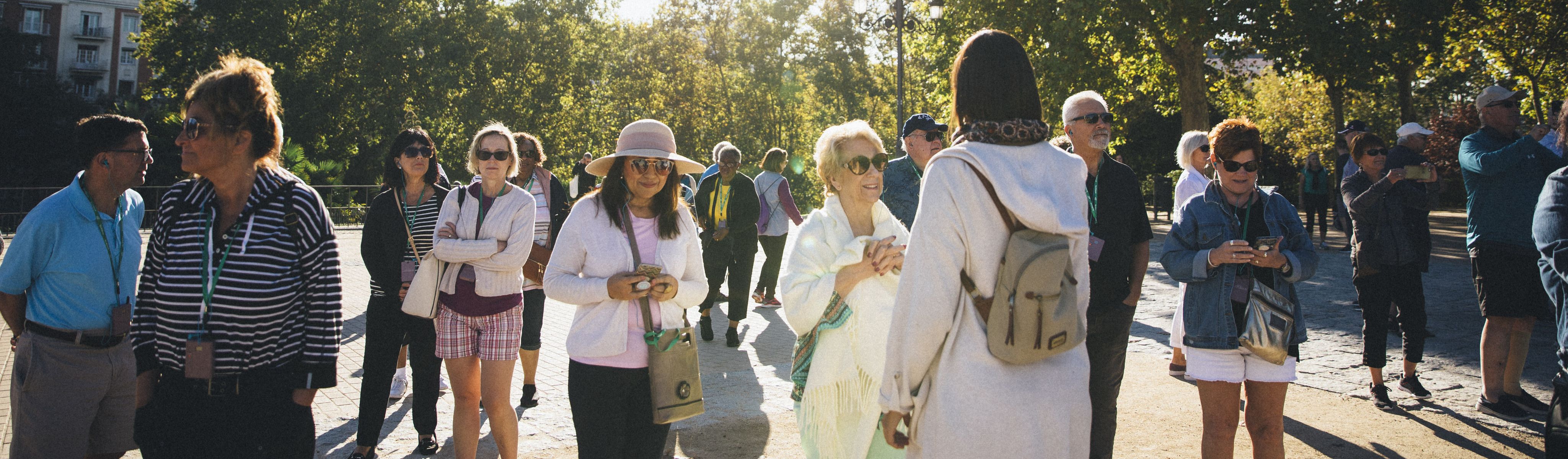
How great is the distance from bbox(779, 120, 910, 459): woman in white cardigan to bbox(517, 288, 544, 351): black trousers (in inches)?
102

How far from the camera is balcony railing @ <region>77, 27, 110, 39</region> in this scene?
6372cm

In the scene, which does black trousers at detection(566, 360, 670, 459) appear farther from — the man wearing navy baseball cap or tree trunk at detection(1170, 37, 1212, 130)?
tree trunk at detection(1170, 37, 1212, 130)

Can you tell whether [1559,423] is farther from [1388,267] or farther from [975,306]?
[1388,267]

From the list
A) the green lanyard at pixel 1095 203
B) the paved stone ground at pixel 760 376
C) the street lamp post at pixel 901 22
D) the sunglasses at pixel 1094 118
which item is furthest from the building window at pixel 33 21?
the green lanyard at pixel 1095 203

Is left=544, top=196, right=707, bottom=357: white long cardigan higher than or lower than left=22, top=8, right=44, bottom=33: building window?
lower

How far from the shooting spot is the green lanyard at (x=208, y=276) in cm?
259

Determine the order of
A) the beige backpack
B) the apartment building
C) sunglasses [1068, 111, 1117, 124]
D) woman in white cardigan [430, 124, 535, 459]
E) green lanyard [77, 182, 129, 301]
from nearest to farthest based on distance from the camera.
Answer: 1. the beige backpack
2. green lanyard [77, 182, 129, 301]
3. sunglasses [1068, 111, 1117, 124]
4. woman in white cardigan [430, 124, 535, 459]
5. the apartment building

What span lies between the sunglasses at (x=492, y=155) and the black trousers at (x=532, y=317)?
120 centimetres

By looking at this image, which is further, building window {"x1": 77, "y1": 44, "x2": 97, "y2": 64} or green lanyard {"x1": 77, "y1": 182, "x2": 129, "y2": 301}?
building window {"x1": 77, "y1": 44, "x2": 97, "y2": 64}

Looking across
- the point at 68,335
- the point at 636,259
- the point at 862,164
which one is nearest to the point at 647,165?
the point at 636,259

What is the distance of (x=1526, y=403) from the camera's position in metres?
5.33

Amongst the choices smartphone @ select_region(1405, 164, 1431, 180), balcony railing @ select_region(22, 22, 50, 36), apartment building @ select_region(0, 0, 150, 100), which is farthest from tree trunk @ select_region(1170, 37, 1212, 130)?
balcony railing @ select_region(22, 22, 50, 36)

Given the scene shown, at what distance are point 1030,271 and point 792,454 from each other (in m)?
2.90

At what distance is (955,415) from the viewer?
7.43 ft
